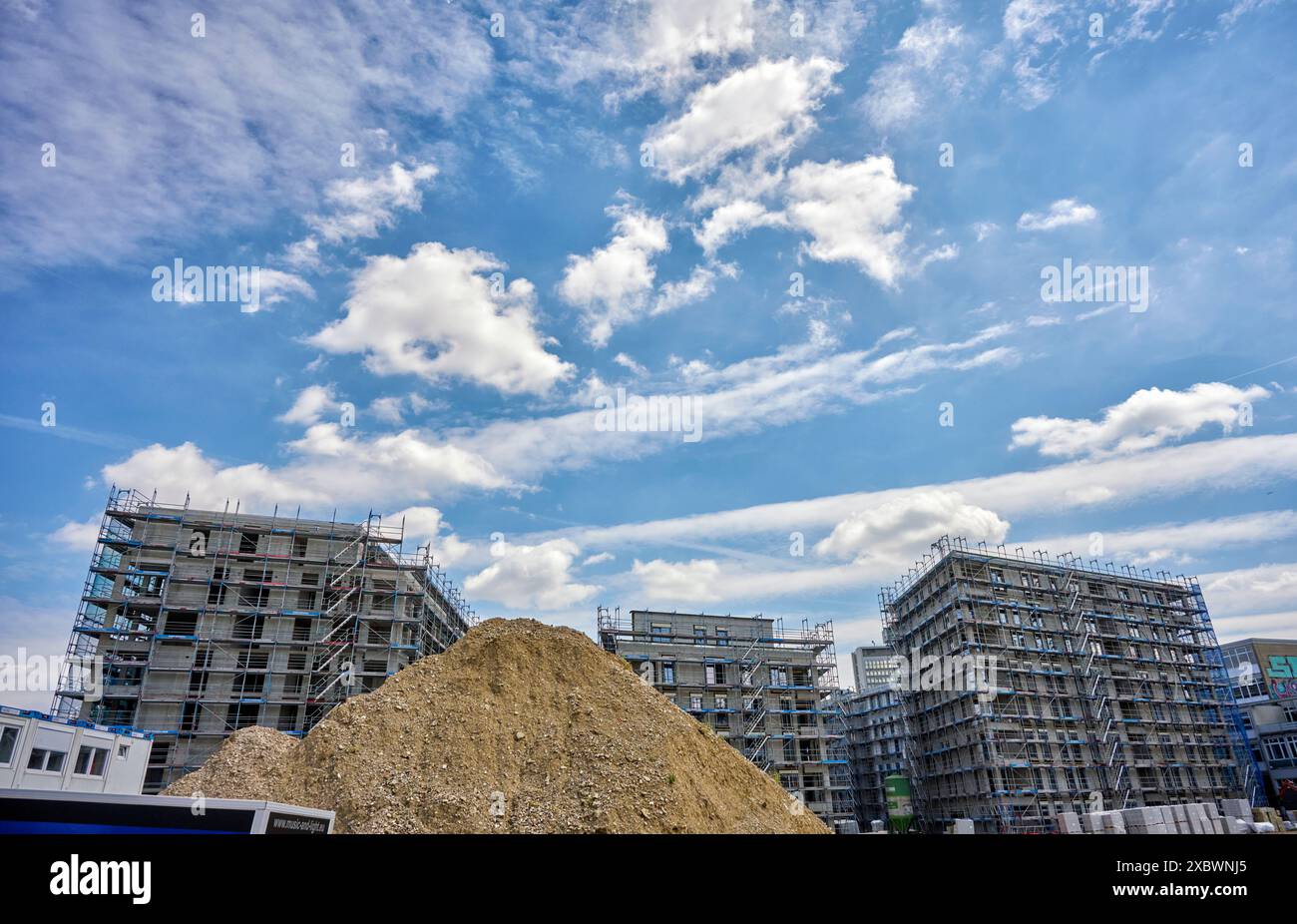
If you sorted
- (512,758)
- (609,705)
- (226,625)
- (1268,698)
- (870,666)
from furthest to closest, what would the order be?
(870,666)
(1268,698)
(226,625)
(609,705)
(512,758)

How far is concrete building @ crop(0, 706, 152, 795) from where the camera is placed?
17.8 metres

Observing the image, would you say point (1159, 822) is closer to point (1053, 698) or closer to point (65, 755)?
point (1053, 698)

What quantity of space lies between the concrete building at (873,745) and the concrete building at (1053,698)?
6442 mm

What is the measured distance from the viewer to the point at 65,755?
19.8 metres

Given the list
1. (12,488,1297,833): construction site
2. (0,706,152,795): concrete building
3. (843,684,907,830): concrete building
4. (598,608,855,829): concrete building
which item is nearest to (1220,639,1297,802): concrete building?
(12,488,1297,833): construction site

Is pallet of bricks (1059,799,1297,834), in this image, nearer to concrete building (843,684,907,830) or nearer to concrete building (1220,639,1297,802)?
concrete building (843,684,907,830)

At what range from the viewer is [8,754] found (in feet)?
58.0

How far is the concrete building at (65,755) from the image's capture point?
1778 centimetres

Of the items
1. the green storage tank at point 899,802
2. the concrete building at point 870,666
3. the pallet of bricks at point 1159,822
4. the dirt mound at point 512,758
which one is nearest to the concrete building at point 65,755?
the dirt mound at point 512,758

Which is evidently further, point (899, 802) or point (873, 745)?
point (873, 745)

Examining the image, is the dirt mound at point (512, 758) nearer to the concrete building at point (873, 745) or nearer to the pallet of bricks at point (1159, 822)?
the pallet of bricks at point (1159, 822)

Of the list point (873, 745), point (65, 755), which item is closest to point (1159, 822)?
point (65, 755)

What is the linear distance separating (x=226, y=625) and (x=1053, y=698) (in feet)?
197
